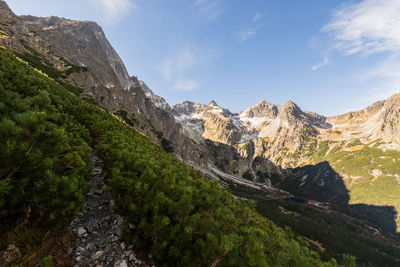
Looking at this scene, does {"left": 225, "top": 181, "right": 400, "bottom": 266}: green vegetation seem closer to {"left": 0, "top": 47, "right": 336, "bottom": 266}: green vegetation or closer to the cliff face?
the cliff face

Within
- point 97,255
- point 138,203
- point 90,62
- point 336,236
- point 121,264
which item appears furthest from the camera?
point 90,62

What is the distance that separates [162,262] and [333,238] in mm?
179661

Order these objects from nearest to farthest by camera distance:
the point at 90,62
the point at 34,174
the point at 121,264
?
the point at 34,174 < the point at 121,264 < the point at 90,62

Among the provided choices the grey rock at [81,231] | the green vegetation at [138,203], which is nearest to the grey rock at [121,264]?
the green vegetation at [138,203]

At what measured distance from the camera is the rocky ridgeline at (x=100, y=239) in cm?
562

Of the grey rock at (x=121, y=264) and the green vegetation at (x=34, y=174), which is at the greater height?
the green vegetation at (x=34, y=174)

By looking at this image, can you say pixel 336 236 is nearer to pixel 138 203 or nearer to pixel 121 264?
pixel 138 203

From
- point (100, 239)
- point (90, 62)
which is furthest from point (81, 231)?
point (90, 62)

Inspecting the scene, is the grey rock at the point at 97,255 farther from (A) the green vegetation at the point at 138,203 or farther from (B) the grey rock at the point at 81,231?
(B) the grey rock at the point at 81,231

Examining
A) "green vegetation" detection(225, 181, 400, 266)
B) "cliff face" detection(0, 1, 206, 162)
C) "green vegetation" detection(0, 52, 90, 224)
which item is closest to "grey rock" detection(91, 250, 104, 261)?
"green vegetation" detection(0, 52, 90, 224)

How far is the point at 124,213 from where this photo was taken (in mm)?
Answer: 7172

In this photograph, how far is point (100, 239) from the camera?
6500 mm

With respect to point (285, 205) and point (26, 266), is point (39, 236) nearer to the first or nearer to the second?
point (26, 266)

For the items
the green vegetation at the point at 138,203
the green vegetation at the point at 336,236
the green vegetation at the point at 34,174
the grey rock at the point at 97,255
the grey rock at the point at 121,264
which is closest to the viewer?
the green vegetation at the point at 34,174
